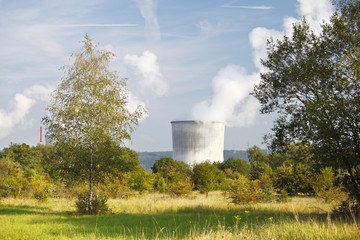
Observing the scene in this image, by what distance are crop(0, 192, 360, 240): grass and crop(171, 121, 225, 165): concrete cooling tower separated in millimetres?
30078

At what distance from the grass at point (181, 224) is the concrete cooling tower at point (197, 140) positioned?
98.7ft

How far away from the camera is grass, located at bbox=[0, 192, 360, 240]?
8.63 metres

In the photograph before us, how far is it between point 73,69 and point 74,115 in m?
2.50

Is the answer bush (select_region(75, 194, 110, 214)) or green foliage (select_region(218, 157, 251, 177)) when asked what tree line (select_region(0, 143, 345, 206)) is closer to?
bush (select_region(75, 194, 110, 214))

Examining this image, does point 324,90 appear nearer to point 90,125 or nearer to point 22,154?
point 90,125

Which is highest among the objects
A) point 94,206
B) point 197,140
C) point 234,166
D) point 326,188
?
point 197,140

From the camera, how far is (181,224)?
41.3 feet

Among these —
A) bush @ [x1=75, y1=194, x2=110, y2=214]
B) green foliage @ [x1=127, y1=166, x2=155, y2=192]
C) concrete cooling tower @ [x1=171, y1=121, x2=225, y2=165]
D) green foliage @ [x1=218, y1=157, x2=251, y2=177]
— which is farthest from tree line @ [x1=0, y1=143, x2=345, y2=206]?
green foliage @ [x1=218, y1=157, x2=251, y2=177]

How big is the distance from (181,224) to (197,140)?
38.4 metres

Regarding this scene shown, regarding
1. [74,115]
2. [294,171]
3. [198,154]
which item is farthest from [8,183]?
[198,154]

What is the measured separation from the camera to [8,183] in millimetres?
26469

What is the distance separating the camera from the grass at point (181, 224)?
8633mm

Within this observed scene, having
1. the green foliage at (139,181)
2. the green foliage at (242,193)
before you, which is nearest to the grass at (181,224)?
the green foliage at (242,193)

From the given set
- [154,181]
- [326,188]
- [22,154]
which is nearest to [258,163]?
[154,181]
